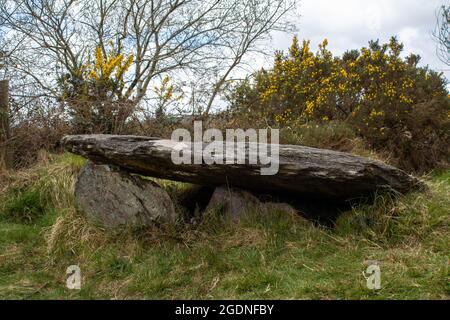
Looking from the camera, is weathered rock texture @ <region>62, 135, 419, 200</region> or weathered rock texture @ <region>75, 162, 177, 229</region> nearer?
Result: weathered rock texture @ <region>62, 135, 419, 200</region>

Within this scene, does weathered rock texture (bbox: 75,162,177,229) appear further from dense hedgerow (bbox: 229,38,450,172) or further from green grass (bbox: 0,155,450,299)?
dense hedgerow (bbox: 229,38,450,172)

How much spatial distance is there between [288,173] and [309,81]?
4.89 m

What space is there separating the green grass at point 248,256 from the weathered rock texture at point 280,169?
0.25 meters

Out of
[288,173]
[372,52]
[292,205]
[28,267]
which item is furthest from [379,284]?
[372,52]

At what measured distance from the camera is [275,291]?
10.7 ft

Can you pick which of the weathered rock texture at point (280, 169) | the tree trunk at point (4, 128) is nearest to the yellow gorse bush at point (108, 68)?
the tree trunk at point (4, 128)

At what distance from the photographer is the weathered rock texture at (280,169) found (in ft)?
13.0

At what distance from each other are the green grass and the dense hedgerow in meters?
3.19

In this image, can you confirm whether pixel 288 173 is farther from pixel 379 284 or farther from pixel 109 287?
pixel 109 287

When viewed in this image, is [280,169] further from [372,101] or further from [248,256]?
[372,101]

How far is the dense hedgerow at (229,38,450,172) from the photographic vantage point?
309 inches

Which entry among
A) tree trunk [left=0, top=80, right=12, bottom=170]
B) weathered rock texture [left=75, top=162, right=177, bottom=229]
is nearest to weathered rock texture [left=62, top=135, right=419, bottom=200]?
weathered rock texture [left=75, top=162, right=177, bottom=229]

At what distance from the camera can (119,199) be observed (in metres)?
4.64

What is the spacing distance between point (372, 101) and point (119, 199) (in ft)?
16.5
